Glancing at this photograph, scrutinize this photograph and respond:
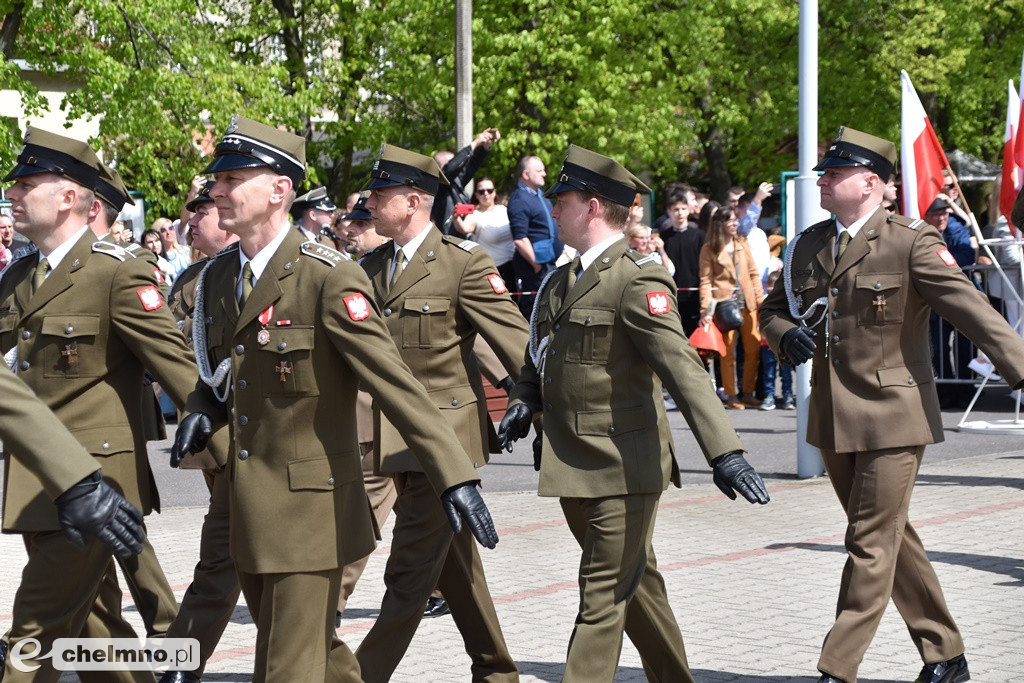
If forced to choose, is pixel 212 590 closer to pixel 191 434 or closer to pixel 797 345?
pixel 191 434

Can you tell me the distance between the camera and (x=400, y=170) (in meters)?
6.56

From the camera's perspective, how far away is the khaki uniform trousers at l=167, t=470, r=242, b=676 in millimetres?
6145

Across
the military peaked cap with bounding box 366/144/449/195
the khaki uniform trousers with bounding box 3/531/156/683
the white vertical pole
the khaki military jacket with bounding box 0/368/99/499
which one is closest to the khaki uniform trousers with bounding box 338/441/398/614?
the military peaked cap with bounding box 366/144/449/195

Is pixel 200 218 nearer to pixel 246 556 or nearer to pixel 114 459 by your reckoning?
pixel 114 459

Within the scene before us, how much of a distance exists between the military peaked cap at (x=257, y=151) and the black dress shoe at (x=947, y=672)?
117 inches

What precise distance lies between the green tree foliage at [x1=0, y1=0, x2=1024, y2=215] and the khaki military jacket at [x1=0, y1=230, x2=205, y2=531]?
1924cm

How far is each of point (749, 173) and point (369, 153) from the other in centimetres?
912

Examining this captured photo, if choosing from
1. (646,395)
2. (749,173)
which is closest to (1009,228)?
(646,395)

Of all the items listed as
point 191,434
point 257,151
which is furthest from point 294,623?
point 257,151

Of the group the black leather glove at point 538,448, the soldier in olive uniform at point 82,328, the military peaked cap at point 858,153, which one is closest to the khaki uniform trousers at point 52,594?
the soldier in olive uniform at point 82,328

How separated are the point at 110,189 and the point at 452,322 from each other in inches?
56.0

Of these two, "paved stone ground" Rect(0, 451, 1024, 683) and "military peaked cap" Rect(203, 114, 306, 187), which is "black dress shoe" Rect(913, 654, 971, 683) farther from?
"military peaked cap" Rect(203, 114, 306, 187)

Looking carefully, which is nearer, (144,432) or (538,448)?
(144,432)

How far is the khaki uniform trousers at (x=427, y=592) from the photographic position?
5.87 meters
